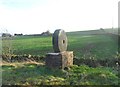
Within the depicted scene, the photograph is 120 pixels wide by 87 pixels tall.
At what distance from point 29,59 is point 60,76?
7.89 metres

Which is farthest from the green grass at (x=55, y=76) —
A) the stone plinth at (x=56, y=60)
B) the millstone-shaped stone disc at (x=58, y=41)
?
the millstone-shaped stone disc at (x=58, y=41)

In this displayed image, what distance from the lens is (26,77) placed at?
17328mm

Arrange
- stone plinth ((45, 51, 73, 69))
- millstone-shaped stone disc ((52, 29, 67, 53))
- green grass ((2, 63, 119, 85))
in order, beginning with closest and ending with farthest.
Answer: green grass ((2, 63, 119, 85)) < stone plinth ((45, 51, 73, 69)) < millstone-shaped stone disc ((52, 29, 67, 53))

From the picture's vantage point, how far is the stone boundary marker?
19641 millimetres

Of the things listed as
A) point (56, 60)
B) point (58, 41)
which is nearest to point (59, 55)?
point (56, 60)

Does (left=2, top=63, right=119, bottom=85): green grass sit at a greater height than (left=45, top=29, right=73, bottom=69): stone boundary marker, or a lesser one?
lesser

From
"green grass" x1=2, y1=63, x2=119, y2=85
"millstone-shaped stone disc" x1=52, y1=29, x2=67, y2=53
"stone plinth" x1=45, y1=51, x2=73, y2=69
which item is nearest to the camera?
"green grass" x1=2, y1=63, x2=119, y2=85

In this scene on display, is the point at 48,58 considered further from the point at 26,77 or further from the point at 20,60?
the point at 20,60

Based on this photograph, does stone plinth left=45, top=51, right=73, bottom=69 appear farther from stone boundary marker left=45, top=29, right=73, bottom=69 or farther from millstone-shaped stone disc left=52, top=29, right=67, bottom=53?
millstone-shaped stone disc left=52, top=29, right=67, bottom=53

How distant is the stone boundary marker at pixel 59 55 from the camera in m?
19.6

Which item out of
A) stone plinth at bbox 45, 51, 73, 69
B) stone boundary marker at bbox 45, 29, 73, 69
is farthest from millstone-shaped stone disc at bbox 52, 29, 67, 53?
stone plinth at bbox 45, 51, 73, 69

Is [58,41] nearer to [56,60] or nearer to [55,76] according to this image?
[56,60]

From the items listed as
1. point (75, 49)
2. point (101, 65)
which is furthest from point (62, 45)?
point (75, 49)

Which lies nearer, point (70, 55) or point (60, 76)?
point (60, 76)
